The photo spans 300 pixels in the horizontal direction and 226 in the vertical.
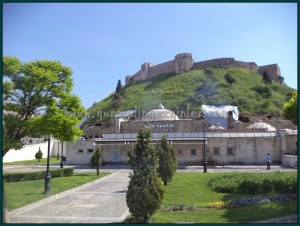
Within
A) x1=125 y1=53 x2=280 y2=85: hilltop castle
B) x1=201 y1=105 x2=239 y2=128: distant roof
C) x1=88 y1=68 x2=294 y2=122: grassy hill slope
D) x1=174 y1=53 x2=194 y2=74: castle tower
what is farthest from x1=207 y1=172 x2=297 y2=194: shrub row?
x1=174 y1=53 x2=194 y2=74: castle tower

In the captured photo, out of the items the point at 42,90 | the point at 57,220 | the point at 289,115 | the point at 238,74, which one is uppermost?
the point at 238,74

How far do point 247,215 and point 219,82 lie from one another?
244 ft

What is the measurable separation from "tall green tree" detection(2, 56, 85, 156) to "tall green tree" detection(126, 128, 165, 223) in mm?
7071

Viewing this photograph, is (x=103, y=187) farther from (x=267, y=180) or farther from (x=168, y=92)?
(x=168, y=92)

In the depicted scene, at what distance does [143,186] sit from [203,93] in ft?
229

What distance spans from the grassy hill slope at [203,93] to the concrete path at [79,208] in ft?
181

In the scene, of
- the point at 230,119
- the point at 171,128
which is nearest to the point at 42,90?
the point at 171,128

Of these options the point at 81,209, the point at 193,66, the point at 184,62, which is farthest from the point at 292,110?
the point at 184,62

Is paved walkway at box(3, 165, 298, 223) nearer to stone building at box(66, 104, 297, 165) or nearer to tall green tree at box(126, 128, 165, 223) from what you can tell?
tall green tree at box(126, 128, 165, 223)

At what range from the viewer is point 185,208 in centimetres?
1232

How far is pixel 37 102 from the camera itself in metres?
16.3

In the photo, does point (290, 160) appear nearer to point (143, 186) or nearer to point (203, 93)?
point (143, 186)

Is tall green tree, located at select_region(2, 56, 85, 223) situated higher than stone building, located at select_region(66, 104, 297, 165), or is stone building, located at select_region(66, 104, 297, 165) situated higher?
tall green tree, located at select_region(2, 56, 85, 223)

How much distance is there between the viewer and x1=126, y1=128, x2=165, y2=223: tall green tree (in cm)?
993
